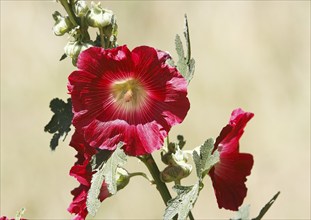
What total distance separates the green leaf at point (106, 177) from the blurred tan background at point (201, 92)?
263 cm

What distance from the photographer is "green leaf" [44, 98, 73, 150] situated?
4.02 feet

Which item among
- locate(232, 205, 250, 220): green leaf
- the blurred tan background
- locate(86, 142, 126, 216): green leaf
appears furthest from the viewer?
the blurred tan background

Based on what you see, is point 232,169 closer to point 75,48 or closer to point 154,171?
point 154,171

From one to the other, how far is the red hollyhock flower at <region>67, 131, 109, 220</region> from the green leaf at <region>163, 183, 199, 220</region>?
0.37ft

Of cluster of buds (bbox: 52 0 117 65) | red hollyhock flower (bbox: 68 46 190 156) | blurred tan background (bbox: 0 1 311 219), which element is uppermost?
cluster of buds (bbox: 52 0 117 65)

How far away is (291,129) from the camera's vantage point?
4281mm

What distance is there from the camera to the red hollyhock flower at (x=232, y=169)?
4.02 ft

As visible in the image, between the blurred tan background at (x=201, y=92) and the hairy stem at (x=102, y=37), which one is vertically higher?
the hairy stem at (x=102, y=37)

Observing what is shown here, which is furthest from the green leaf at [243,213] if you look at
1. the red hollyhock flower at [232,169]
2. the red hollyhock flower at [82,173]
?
the red hollyhock flower at [82,173]

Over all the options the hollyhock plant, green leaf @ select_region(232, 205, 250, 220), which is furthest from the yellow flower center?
green leaf @ select_region(232, 205, 250, 220)

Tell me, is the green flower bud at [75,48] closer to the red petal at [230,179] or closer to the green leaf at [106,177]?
the green leaf at [106,177]

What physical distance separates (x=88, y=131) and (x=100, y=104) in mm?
40

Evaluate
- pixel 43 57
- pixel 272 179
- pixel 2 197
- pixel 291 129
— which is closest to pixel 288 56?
pixel 291 129

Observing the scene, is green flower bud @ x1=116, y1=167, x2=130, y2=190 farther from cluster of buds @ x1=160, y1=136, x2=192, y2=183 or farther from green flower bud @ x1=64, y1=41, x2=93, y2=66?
green flower bud @ x1=64, y1=41, x2=93, y2=66
